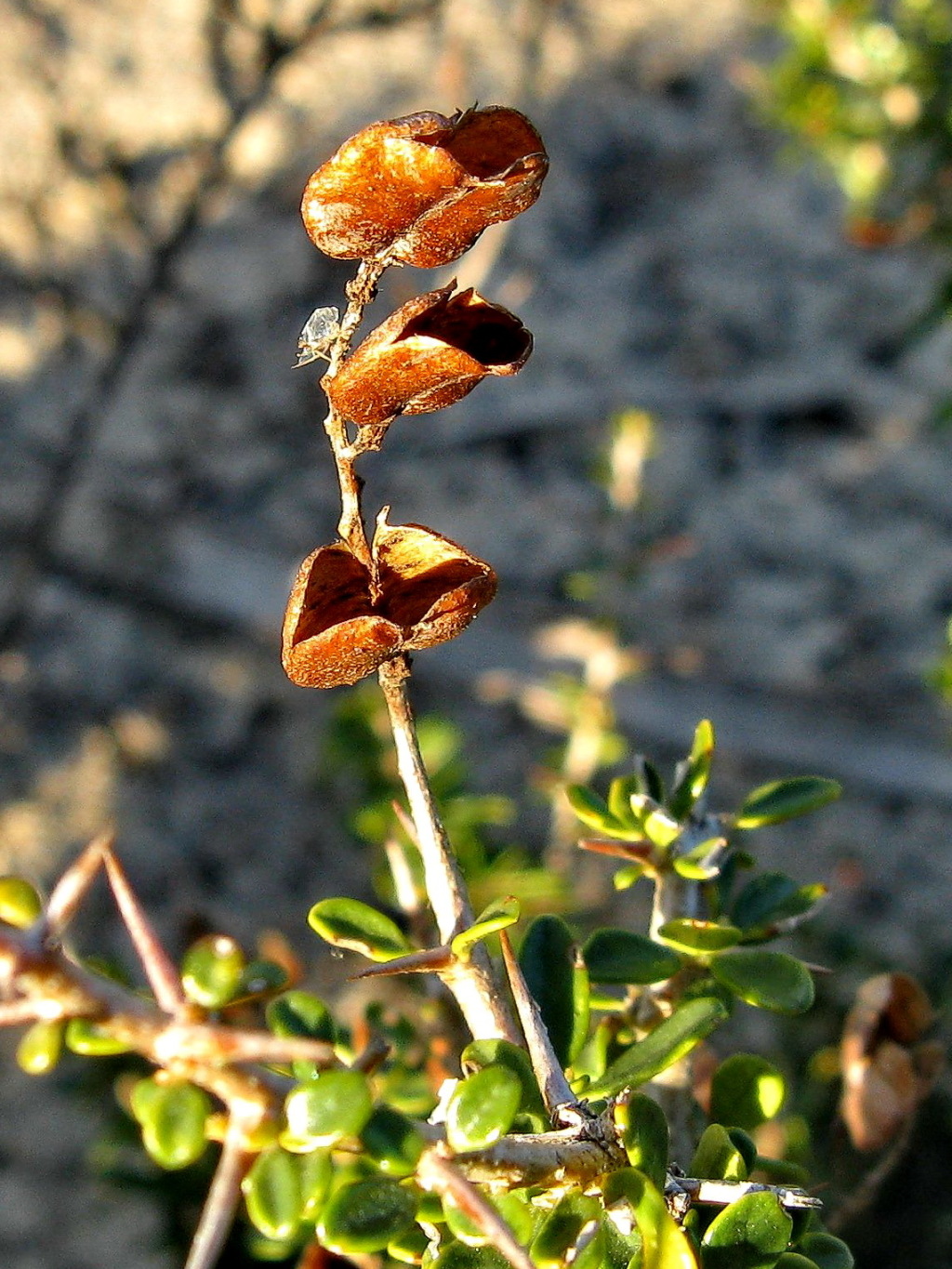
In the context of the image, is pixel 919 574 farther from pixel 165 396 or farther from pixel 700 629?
pixel 165 396

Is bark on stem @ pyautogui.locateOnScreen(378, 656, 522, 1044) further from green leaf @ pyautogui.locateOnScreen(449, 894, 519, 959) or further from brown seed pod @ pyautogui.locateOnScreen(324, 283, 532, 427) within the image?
brown seed pod @ pyautogui.locateOnScreen(324, 283, 532, 427)

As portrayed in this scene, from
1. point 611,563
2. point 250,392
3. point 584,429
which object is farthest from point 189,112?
point 611,563

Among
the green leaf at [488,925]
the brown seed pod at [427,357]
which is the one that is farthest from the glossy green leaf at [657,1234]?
the brown seed pod at [427,357]

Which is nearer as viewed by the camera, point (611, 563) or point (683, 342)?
point (611, 563)

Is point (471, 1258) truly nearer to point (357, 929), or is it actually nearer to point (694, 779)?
point (357, 929)

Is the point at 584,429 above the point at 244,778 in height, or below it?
above

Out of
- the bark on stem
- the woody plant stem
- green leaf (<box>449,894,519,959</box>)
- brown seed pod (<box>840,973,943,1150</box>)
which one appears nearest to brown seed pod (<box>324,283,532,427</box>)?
the woody plant stem

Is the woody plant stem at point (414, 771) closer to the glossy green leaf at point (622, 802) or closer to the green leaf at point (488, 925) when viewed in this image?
the green leaf at point (488, 925)
